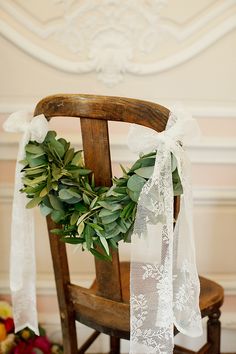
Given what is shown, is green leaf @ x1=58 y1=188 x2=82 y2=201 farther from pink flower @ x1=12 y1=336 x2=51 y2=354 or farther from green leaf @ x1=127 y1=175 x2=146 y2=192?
pink flower @ x1=12 y1=336 x2=51 y2=354

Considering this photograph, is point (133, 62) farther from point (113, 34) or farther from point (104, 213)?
point (104, 213)

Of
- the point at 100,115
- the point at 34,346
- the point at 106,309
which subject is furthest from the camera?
the point at 34,346

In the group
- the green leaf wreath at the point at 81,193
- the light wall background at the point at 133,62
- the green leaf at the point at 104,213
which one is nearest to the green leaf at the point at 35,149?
the green leaf wreath at the point at 81,193

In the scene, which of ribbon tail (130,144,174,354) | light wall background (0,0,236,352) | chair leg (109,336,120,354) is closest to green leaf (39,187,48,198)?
ribbon tail (130,144,174,354)

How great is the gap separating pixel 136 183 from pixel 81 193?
15 centimetres

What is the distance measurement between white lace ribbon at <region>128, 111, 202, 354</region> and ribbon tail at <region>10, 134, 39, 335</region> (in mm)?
347

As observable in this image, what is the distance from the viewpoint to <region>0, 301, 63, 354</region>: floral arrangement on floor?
160 cm

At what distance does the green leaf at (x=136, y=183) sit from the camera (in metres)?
0.92

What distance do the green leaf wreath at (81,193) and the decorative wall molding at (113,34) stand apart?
60 centimetres

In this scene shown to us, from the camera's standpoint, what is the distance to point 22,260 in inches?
46.3

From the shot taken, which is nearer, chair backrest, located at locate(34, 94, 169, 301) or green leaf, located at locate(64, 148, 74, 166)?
chair backrest, located at locate(34, 94, 169, 301)

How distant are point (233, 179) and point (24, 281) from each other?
0.88 metres

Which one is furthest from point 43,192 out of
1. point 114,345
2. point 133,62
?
point 114,345

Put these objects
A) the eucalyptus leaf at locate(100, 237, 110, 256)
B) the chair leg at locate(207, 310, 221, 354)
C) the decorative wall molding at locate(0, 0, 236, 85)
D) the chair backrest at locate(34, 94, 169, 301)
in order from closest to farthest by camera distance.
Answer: the chair backrest at locate(34, 94, 169, 301) < the eucalyptus leaf at locate(100, 237, 110, 256) < the chair leg at locate(207, 310, 221, 354) < the decorative wall molding at locate(0, 0, 236, 85)
